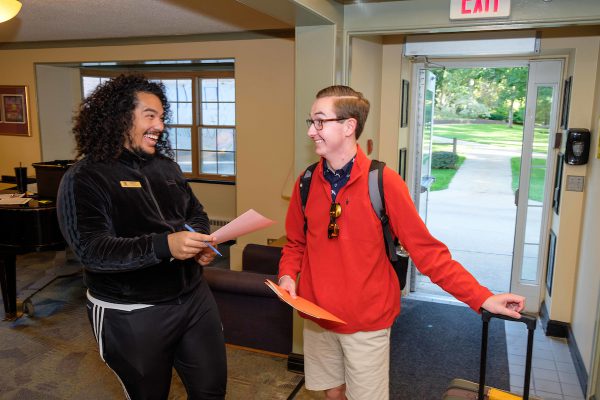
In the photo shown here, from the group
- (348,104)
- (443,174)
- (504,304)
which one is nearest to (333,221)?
(348,104)

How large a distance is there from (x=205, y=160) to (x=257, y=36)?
2848mm

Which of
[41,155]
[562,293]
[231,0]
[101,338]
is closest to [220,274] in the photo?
[101,338]

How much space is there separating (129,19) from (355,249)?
3225 millimetres

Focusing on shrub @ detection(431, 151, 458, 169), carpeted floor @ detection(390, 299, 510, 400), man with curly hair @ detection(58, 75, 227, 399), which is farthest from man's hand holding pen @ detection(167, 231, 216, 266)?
shrub @ detection(431, 151, 458, 169)

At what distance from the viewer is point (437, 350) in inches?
142

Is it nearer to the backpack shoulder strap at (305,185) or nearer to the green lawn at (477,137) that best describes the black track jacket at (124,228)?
the backpack shoulder strap at (305,185)

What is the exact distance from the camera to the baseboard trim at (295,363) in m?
3.13

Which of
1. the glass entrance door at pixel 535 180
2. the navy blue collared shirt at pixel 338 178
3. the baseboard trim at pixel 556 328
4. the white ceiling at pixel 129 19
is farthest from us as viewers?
the glass entrance door at pixel 535 180

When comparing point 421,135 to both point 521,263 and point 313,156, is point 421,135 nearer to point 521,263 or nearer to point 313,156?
point 521,263

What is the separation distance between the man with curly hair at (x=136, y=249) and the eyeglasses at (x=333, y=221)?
428mm

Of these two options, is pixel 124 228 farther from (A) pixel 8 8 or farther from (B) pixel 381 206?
(A) pixel 8 8

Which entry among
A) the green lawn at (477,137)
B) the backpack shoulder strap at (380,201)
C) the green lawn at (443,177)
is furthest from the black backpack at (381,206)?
the green lawn at (477,137)

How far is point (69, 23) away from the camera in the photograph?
4.25 m

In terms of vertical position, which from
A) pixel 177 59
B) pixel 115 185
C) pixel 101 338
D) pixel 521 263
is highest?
pixel 177 59
